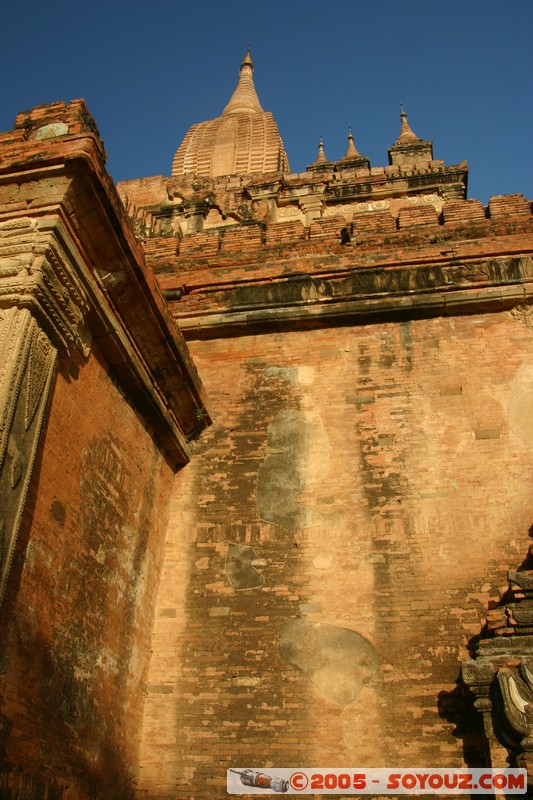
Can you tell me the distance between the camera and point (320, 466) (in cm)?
750

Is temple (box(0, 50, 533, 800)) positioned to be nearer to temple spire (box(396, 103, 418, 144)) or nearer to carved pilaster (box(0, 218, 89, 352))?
carved pilaster (box(0, 218, 89, 352))

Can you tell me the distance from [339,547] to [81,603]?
2.58 meters

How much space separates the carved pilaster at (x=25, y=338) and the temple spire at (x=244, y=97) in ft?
68.7

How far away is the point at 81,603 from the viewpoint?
18.3 feet

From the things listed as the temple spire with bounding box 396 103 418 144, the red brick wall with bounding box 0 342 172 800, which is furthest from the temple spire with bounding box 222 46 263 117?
the red brick wall with bounding box 0 342 172 800

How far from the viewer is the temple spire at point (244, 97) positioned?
2602 cm

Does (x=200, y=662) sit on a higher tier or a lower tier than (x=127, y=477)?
lower

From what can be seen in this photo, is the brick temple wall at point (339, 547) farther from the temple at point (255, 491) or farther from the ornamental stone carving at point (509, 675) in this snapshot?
the ornamental stone carving at point (509, 675)

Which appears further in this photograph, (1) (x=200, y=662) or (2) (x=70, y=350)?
(1) (x=200, y=662)

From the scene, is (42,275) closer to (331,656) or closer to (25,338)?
(25,338)

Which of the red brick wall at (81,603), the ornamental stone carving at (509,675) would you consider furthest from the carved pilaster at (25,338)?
A: the ornamental stone carving at (509,675)

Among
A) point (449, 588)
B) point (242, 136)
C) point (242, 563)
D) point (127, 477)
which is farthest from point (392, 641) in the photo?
point (242, 136)

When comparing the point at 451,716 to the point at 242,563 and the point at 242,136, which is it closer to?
the point at 242,563

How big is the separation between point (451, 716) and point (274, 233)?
6291 mm
